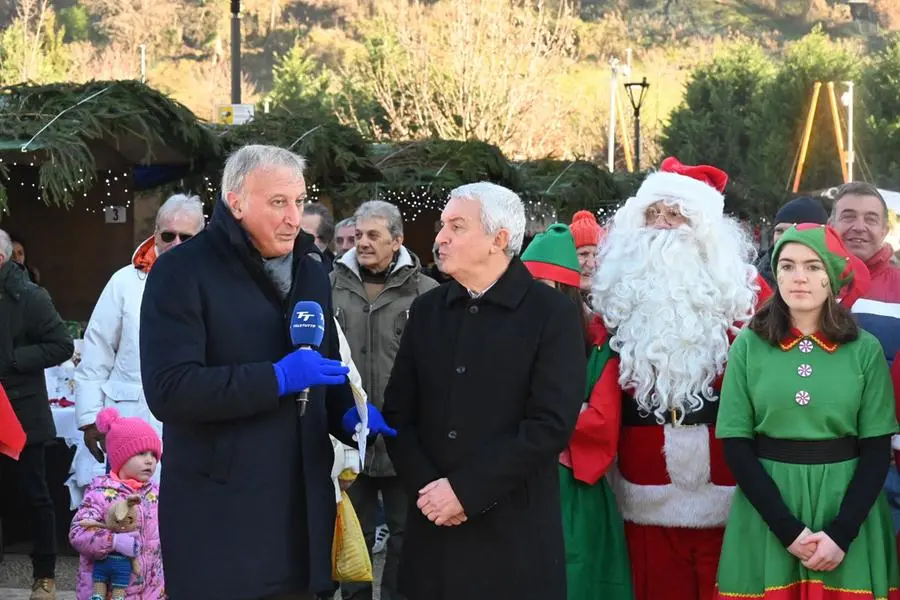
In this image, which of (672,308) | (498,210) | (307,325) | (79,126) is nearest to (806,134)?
(79,126)

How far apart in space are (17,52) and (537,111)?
18024 millimetres

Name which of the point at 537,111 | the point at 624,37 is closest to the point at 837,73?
the point at 537,111

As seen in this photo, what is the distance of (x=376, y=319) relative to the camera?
6551 millimetres

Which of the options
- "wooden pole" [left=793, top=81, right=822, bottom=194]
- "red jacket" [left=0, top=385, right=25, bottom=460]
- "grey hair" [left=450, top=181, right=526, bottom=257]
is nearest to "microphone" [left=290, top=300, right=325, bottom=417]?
"grey hair" [left=450, top=181, right=526, bottom=257]

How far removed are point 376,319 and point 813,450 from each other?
2580mm

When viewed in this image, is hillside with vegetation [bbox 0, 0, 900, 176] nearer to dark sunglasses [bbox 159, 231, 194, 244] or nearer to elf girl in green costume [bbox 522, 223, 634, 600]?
dark sunglasses [bbox 159, 231, 194, 244]

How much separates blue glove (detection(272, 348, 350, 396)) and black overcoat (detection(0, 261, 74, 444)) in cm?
407

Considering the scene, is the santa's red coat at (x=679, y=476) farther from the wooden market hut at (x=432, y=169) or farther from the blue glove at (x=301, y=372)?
the wooden market hut at (x=432, y=169)

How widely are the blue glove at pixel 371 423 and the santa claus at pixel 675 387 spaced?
1.09 meters

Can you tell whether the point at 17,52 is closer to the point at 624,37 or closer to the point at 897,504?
the point at 897,504

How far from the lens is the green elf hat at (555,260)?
5156 mm

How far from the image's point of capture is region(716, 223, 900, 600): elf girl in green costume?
4.46 metres

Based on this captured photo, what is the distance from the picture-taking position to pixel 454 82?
2947cm

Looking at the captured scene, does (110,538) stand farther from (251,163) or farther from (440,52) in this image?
(440,52)
